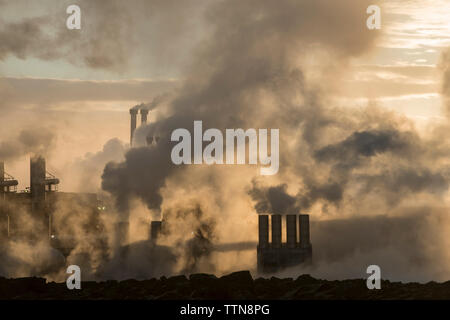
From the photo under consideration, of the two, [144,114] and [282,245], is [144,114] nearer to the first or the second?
[144,114]

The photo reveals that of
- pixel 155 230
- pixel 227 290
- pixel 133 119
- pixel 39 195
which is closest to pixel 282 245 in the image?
pixel 155 230

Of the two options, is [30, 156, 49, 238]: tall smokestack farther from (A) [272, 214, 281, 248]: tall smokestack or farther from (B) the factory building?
(A) [272, 214, 281, 248]: tall smokestack

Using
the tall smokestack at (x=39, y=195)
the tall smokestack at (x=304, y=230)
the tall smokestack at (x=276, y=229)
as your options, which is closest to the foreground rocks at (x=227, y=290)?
the tall smokestack at (x=276, y=229)

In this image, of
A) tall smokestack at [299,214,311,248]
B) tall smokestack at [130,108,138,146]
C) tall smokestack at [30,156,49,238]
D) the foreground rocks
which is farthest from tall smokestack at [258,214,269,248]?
the foreground rocks

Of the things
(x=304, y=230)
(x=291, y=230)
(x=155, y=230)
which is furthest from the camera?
(x=304, y=230)

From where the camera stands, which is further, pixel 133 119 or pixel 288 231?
pixel 133 119
